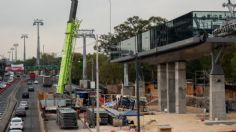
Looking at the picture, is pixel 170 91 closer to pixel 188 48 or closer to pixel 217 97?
pixel 188 48

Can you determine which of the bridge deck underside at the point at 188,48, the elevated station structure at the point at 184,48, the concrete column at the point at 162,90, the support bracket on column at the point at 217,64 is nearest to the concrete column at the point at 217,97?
the elevated station structure at the point at 184,48

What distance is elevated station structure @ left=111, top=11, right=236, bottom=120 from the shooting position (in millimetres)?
55719

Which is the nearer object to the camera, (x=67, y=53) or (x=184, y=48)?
(x=184, y=48)

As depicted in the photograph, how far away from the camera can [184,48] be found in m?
60.3

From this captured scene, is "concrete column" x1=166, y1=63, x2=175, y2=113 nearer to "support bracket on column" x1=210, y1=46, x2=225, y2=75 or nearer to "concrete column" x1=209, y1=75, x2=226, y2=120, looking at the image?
"support bracket on column" x1=210, y1=46, x2=225, y2=75

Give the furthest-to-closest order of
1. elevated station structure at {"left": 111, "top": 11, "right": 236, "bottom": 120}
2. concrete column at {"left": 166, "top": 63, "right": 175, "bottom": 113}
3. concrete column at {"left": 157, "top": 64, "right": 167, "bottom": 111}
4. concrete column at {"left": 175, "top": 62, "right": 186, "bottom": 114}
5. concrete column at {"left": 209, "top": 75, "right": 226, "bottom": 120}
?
→ concrete column at {"left": 157, "top": 64, "right": 167, "bottom": 111} < concrete column at {"left": 166, "top": 63, "right": 175, "bottom": 113} < concrete column at {"left": 175, "top": 62, "right": 186, "bottom": 114} < concrete column at {"left": 209, "top": 75, "right": 226, "bottom": 120} < elevated station structure at {"left": 111, "top": 11, "right": 236, "bottom": 120}

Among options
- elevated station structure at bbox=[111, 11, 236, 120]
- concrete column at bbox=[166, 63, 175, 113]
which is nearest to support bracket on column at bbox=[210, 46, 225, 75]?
elevated station structure at bbox=[111, 11, 236, 120]

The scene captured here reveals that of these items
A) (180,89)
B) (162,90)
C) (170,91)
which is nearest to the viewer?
(180,89)

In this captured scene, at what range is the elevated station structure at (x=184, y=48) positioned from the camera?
5572 centimetres

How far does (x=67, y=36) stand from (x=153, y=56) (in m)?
22.3

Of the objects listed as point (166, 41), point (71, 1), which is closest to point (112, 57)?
point (71, 1)

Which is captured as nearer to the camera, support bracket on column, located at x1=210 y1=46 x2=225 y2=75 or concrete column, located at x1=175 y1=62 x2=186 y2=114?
support bracket on column, located at x1=210 y1=46 x2=225 y2=75

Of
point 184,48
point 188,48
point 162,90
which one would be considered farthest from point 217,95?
point 162,90

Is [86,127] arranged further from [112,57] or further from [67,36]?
[112,57]
